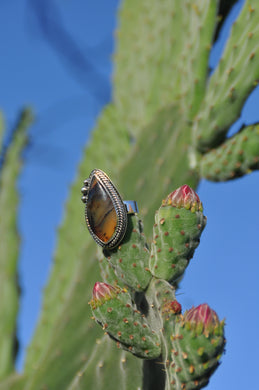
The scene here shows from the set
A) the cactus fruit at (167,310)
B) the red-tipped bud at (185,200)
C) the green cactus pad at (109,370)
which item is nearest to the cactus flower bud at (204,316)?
the cactus fruit at (167,310)

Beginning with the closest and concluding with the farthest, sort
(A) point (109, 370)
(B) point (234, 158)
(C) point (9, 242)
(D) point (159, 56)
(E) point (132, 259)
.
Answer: (E) point (132, 259) < (A) point (109, 370) < (B) point (234, 158) < (D) point (159, 56) < (C) point (9, 242)

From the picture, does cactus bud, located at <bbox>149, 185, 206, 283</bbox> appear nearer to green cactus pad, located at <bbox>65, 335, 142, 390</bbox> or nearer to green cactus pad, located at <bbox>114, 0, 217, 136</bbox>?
green cactus pad, located at <bbox>65, 335, 142, 390</bbox>

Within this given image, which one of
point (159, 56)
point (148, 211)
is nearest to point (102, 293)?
point (148, 211)

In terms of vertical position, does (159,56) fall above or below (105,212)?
above

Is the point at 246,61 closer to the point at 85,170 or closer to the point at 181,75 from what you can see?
the point at 181,75

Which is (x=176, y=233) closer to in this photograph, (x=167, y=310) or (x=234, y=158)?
(x=167, y=310)

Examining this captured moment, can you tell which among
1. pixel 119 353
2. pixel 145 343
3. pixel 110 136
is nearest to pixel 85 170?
pixel 110 136

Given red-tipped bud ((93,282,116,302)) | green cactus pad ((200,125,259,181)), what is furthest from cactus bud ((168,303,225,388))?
green cactus pad ((200,125,259,181))

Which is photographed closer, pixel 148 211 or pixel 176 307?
pixel 176 307
